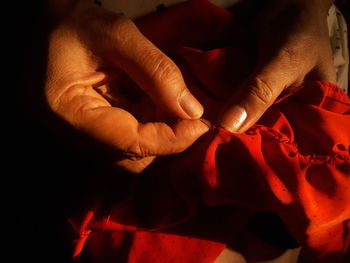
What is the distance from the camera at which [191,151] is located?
50 cm

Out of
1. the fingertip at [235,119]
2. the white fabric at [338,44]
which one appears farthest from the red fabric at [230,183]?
the white fabric at [338,44]

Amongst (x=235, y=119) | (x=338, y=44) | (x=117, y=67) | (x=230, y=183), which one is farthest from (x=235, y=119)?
(x=338, y=44)

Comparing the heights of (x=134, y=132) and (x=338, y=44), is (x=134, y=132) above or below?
below

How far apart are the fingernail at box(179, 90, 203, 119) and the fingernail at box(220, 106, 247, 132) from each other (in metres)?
0.05

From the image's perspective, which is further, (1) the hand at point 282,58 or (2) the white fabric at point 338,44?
Result: (2) the white fabric at point 338,44

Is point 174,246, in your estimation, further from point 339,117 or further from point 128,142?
point 339,117

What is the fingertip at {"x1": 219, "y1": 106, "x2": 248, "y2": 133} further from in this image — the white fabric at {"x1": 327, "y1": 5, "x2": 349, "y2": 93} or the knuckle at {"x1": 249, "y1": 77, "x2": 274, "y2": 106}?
the white fabric at {"x1": 327, "y1": 5, "x2": 349, "y2": 93}

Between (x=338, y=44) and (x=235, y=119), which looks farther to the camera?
(x=338, y=44)

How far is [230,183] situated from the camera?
453mm

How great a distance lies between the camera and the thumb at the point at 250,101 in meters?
0.48

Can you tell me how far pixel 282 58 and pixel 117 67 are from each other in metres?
0.35

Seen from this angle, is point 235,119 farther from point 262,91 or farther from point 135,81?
point 135,81

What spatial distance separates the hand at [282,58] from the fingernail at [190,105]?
0.15ft

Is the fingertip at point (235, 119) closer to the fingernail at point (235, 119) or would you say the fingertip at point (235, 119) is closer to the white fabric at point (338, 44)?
the fingernail at point (235, 119)
